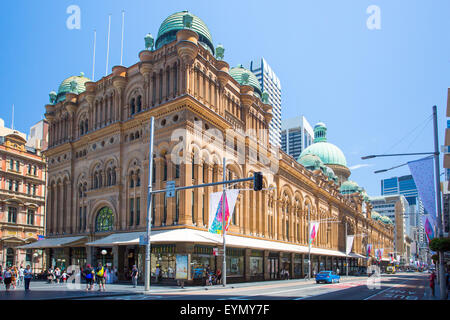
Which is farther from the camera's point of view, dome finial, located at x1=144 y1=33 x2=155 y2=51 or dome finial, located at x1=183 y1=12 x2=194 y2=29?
dome finial, located at x1=144 y1=33 x2=155 y2=51

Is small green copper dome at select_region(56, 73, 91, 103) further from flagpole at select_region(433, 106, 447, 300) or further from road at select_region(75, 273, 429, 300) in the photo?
flagpole at select_region(433, 106, 447, 300)

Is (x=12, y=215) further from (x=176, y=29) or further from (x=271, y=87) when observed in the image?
(x=271, y=87)

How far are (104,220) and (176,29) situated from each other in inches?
892

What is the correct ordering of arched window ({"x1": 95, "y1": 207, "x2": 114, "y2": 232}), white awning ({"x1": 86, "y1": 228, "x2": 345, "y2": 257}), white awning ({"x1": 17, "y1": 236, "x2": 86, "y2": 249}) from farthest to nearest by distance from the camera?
white awning ({"x1": 17, "y1": 236, "x2": 86, "y2": 249}) < arched window ({"x1": 95, "y1": 207, "x2": 114, "y2": 232}) < white awning ({"x1": 86, "y1": 228, "x2": 345, "y2": 257})

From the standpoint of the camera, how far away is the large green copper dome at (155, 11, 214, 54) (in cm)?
4778

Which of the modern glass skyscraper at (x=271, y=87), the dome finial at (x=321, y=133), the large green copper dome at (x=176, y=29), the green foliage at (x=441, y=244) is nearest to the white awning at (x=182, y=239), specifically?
the green foliage at (x=441, y=244)

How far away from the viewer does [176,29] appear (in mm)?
47531

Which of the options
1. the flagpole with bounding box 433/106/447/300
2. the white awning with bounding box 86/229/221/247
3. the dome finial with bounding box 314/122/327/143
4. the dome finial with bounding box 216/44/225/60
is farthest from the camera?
the dome finial with bounding box 314/122/327/143

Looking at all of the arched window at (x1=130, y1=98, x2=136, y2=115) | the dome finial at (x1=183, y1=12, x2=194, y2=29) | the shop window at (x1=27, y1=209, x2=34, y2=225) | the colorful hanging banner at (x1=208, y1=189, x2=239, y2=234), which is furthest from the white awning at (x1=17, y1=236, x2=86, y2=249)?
the dome finial at (x1=183, y1=12, x2=194, y2=29)

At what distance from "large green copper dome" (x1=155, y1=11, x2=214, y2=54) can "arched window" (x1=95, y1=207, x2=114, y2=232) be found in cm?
1975

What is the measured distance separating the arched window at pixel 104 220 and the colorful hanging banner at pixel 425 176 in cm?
3193

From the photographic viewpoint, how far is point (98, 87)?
2019 inches

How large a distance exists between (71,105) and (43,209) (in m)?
26.3
